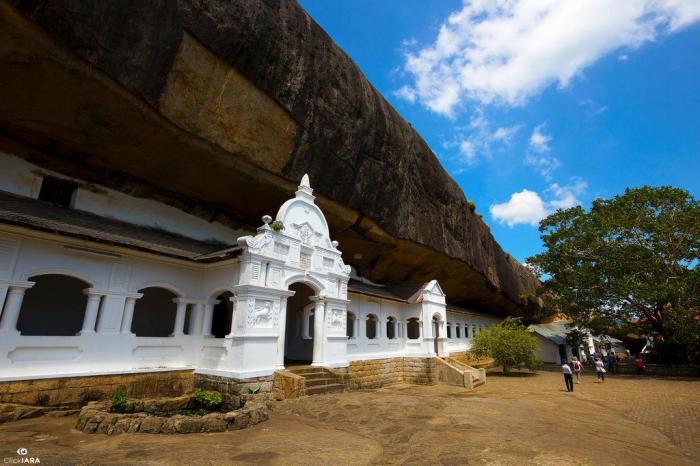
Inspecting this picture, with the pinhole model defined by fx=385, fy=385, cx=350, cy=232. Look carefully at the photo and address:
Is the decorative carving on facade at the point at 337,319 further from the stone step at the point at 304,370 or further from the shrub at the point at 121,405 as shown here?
the shrub at the point at 121,405

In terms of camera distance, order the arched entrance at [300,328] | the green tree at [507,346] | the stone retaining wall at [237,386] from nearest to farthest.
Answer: the stone retaining wall at [237,386] → the arched entrance at [300,328] → the green tree at [507,346]

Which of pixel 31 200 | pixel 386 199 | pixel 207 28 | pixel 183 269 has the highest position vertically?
pixel 207 28

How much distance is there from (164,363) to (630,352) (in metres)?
48.0

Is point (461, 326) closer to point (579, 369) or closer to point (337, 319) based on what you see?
point (579, 369)

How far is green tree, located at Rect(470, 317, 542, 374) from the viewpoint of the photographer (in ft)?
73.4

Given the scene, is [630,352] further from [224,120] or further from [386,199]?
[224,120]

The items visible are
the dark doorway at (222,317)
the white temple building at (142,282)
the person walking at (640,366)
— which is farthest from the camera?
the person walking at (640,366)

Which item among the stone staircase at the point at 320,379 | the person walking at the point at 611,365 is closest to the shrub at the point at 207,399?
the stone staircase at the point at 320,379

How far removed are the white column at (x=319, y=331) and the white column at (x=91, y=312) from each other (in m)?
6.78

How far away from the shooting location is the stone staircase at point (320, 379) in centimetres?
1207

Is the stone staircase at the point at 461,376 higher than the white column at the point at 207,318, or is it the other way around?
the white column at the point at 207,318

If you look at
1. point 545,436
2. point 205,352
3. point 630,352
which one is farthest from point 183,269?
point 630,352

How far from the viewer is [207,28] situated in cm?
1040

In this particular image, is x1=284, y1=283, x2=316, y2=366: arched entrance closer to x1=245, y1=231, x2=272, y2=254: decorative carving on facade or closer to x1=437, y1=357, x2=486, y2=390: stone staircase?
x1=245, y1=231, x2=272, y2=254: decorative carving on facade
